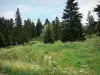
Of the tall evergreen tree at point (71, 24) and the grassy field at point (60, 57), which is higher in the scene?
the tall evergreen tree at point (71, 24)

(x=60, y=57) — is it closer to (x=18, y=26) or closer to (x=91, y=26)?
(x=91, y=26)

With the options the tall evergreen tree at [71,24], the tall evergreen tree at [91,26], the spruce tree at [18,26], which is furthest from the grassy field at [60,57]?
the spruce tree at [18,26]

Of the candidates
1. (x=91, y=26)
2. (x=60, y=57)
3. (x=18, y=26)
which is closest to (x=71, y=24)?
(x=91, y=26)

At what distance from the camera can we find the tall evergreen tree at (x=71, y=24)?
38781 mm

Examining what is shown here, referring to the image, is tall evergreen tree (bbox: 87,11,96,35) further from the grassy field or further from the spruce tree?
the spruce tree

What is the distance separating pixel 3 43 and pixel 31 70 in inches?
2620

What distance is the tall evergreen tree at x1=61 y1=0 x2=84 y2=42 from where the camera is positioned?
38781 millimetres

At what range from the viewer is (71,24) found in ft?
131

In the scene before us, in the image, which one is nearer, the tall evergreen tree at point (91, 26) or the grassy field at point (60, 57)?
the grassy field at point (60, 57)

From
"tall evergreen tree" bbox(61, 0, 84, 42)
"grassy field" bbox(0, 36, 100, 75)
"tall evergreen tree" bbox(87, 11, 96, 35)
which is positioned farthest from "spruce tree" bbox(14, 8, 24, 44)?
"grassy field" bbox(0, 36, 100, 75)

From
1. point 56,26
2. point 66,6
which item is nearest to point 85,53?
point 66,6

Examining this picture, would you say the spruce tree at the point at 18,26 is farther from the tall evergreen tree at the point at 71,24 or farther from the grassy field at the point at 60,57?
the grassy field at the point at 60,57

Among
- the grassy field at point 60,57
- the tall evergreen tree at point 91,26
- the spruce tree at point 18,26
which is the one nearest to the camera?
the grassy field at point 60,57

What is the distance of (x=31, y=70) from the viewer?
10.9m
